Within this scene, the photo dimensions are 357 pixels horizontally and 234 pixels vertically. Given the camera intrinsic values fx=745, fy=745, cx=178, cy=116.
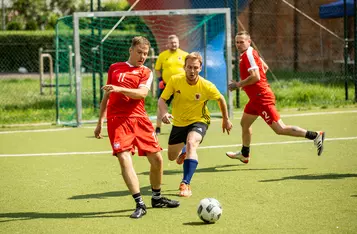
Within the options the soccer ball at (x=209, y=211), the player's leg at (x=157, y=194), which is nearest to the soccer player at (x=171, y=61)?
the player's leg at (x=157, y=194)

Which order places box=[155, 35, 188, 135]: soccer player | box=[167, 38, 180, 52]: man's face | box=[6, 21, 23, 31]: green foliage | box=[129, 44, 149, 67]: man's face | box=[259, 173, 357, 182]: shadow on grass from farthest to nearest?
1. box=[6, 21, 23, 31]: green foliage
2. box=[155, 35, 188, 135]: soccer player
3. box=[167, 38, 180, 52]: man's face
4. box=[259, 173, 357, 182]: shadow on grass
5. box=[129, 44, 149, 67]: man's face

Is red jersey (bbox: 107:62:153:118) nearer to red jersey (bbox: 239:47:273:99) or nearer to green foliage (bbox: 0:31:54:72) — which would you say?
red jersey (bbox: 239:47:273:99)

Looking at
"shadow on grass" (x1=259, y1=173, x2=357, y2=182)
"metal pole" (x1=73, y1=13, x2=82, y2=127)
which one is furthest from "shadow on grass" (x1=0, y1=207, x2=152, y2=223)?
"metal pole" (x1=73, y1=13, x2=82, y2=127)

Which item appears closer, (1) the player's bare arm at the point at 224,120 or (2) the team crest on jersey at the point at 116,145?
(2) the team crest on jersey at the point at 116,145

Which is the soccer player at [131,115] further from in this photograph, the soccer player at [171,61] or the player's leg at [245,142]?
the soccer player at [171,61]

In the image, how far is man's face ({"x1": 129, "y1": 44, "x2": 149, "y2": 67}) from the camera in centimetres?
743

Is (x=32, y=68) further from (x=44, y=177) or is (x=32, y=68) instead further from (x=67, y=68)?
(x=44, y=177)

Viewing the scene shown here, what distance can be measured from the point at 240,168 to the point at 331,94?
10.1 m

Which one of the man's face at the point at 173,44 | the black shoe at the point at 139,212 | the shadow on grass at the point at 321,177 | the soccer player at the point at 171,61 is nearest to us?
the black shoe at the point at 139,212

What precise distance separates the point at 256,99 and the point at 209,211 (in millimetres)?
3807

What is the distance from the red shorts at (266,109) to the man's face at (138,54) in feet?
10.5

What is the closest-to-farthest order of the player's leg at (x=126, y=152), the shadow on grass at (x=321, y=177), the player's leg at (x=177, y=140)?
the player's leg at (x=126, y=152) → the player's leg at (x=177, y=140) → the shadow on grass at (x=321, y=177)

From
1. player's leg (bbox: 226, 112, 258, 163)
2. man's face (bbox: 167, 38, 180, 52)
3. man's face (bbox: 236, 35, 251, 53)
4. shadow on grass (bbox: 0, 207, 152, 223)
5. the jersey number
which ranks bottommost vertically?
shadow on grass (bbox: 0, 207, 152, 223)

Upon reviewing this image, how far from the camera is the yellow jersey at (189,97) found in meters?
8.84
